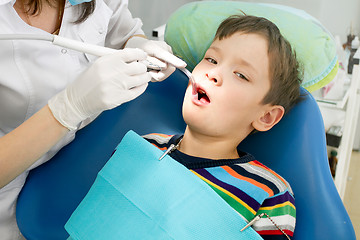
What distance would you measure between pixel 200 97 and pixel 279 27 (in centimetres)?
41

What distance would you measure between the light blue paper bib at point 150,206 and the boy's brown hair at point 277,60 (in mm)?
386

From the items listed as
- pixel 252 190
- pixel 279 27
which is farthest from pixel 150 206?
pixel 279 27

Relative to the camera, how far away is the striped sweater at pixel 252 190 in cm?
97

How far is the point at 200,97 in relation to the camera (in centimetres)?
116

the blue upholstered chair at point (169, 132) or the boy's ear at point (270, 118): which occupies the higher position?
the boy's ear at point (270, 118)

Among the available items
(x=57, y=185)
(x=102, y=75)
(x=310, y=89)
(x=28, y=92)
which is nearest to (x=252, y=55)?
(x=310, y=89)

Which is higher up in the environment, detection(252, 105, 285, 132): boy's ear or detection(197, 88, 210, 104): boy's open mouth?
detection(197, 88, 210, 104): boy's open mouth

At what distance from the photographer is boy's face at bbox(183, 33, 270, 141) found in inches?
42.9

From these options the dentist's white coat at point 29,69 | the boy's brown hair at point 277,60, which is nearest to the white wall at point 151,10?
the dentist's white coat at point 29,69

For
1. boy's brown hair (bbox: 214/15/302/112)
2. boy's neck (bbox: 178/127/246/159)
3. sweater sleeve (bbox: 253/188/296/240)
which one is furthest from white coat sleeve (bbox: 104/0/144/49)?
sweater sleeve (bbox: 253/188/296/240)

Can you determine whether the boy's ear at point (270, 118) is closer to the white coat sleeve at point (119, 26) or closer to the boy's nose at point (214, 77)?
the boy's nose at point (214, 77)

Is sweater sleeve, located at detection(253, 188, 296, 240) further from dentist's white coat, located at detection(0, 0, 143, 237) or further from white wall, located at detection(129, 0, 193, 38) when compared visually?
white wall, located at detection(129, 0, 193, 38)

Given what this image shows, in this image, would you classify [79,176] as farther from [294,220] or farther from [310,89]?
[310,89]

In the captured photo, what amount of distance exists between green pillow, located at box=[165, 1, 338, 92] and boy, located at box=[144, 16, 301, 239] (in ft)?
0.27
